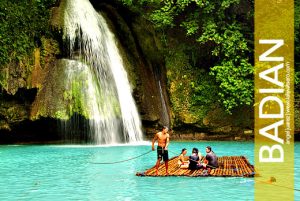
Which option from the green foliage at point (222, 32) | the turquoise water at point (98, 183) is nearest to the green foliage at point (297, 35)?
the green foliage at point (222, 32)

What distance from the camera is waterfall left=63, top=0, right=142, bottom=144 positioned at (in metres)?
21.7

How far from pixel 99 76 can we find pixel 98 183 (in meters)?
11.9

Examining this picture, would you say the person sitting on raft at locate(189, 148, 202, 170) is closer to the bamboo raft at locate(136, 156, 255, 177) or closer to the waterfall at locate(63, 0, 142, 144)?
the bamboo raft at locate(136, 156, 255, 177)

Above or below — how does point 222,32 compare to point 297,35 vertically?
above

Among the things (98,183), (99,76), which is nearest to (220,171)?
(98,183)

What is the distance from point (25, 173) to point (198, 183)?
4944 millimetres

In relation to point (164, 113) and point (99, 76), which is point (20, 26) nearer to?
point (99, 76)

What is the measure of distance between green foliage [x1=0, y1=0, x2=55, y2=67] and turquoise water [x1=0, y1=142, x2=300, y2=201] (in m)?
6.99

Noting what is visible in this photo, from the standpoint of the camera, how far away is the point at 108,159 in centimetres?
1586

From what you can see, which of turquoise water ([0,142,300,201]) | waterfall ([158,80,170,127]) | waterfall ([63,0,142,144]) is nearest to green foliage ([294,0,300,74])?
waterfall ([158,80,170,127])

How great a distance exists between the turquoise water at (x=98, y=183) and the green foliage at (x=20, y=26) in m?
6.99

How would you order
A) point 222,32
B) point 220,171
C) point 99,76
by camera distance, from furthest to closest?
1. point 222,32
2. point 99,76
3. point 220,171

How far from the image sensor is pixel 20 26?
2239cm

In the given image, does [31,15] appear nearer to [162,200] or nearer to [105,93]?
[105,93]
